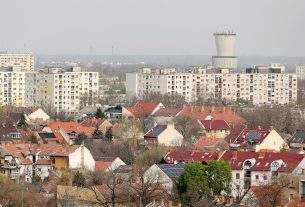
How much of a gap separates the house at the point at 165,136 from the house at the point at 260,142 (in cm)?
292

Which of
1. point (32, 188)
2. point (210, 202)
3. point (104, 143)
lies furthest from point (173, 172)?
point (104, 143)

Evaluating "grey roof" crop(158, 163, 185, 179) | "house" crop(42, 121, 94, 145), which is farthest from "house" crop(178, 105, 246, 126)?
"grey roof" crop(158, 163, 185, 179)

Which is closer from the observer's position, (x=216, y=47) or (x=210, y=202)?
(x=210, y=202)

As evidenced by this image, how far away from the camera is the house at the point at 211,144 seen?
3768 cm

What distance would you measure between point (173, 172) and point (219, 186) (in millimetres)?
2308

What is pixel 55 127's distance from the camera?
46281mm

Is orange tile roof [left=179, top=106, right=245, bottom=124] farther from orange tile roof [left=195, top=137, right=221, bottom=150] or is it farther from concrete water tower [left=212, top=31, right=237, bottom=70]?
concrete water tower [left=212, top=31, right=237, bottom=70]

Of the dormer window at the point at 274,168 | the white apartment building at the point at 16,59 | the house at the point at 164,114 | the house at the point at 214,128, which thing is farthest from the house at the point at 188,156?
the white apartment building at the point at 16,59

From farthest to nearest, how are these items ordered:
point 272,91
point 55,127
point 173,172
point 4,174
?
point 272,91
point 55,127
point 4,174
point 173,172

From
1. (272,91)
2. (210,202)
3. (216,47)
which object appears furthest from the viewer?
(216,47)

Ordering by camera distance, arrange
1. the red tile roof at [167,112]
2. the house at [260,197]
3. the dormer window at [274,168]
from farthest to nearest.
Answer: the red tile roof at [167,112] < the dormer window at [274,168] < the house at [260,197]

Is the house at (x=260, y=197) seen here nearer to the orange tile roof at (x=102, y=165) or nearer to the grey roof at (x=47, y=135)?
the orange tile roof at (x=102, y=165)

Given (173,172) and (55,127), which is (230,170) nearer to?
(173,172)

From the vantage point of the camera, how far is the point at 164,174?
29.9 meters
